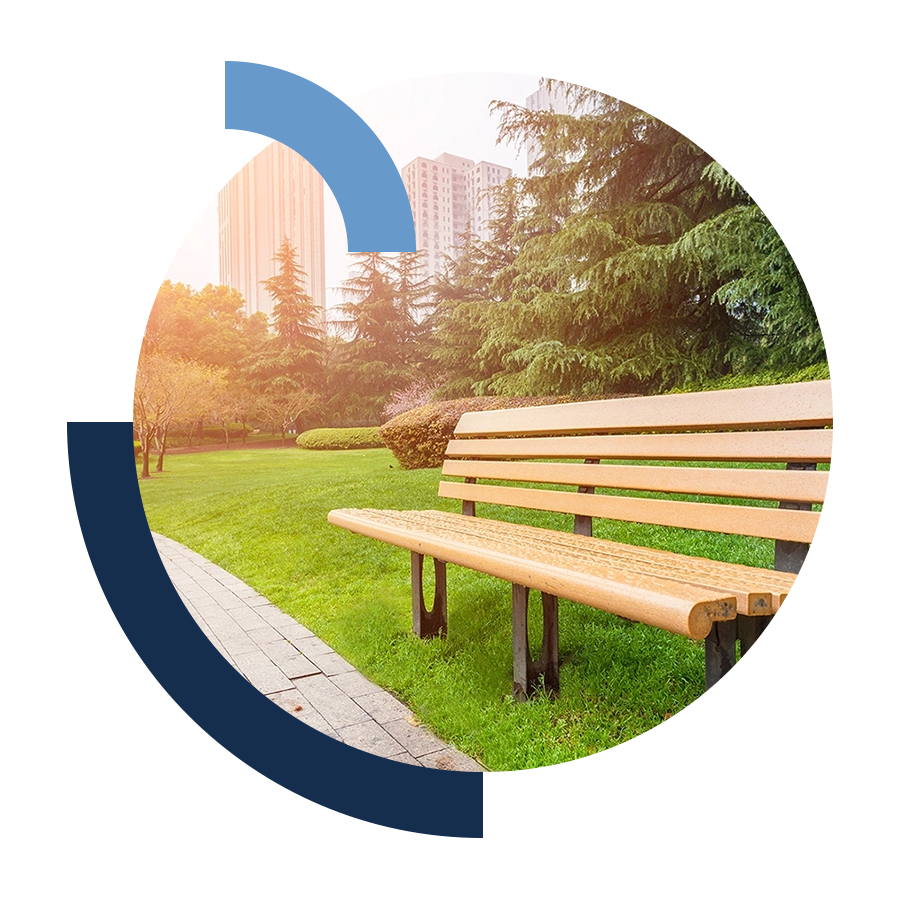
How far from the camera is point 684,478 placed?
1.72 meters

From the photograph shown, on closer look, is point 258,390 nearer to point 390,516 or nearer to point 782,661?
point 390,516

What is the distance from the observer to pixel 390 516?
2.38 metres

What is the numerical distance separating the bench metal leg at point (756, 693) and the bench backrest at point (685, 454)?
23 centimetres

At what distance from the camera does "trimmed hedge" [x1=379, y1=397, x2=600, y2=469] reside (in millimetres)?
5227

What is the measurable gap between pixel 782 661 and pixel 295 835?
1403 mm

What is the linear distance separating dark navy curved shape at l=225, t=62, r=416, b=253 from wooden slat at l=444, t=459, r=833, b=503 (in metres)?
0.85

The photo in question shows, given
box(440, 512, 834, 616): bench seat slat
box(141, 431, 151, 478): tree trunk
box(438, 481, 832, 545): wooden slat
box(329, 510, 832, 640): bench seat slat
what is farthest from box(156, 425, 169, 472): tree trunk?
box(440, 512, 834, 616): bench seat slat

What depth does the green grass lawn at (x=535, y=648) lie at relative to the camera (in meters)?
1.69

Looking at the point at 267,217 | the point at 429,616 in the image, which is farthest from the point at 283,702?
the point at 267,217

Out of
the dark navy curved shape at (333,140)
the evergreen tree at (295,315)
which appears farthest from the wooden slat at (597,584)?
the evergreen tree at (295,315)

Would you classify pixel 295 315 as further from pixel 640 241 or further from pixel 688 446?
pixel 688 446

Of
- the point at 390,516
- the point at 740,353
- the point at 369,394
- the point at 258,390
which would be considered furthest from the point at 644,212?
the point at 390,516

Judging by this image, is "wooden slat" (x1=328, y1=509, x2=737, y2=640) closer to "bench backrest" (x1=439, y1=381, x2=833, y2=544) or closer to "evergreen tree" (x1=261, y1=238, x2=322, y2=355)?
"bench backrest" (x1=439, y1=381, x2=833, y2=544)

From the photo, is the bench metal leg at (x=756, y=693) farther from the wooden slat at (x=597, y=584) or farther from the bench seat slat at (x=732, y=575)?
the wooden slat at (x=597, y=584)
